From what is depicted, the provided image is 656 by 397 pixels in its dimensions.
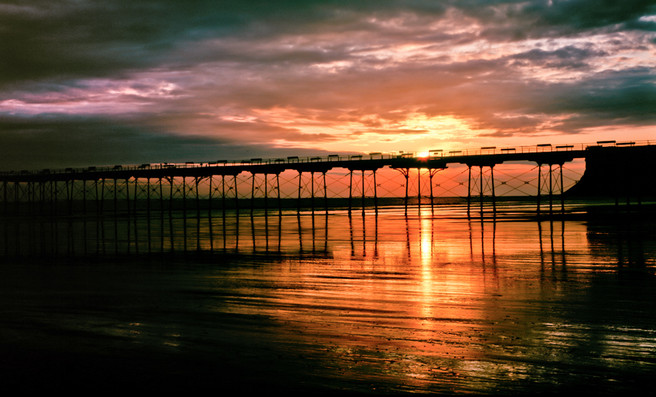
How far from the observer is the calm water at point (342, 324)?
616 centimetres

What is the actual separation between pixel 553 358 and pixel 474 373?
1.32 meters

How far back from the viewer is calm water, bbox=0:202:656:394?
6164 millimetres

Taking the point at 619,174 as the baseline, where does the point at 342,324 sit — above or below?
below

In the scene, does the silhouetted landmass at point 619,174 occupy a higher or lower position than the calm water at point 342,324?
higher

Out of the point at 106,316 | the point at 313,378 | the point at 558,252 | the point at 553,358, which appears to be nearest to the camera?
the point at 313,378

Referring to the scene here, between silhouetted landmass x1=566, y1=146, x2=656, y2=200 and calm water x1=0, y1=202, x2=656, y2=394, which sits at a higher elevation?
silhouetted landmass x1=566, y1=146, x2=656, y2=200

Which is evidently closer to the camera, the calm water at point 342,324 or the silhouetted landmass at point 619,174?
the calm water at point 342,324

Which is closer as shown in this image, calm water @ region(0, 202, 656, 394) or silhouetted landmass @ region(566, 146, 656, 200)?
calm water @ region(0, 202, 656, 394)

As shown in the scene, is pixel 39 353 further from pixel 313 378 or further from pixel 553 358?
pixel 553 358

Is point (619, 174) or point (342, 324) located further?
point (619, 174)

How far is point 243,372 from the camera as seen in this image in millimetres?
6395

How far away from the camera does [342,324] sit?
873 centimetres

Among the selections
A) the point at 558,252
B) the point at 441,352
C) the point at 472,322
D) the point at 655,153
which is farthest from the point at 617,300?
the point at 655,153

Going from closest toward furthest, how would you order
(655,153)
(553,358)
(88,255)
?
(553,358) < (88,255) < (655,153)
